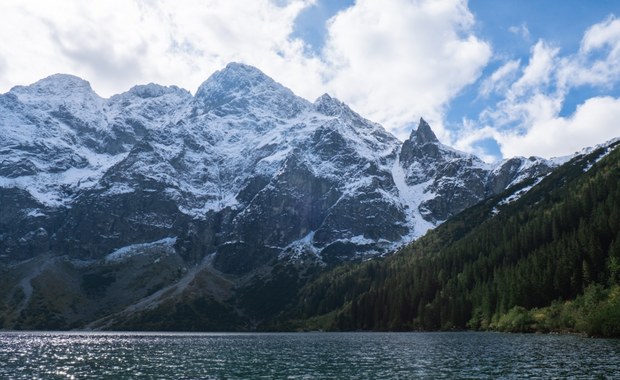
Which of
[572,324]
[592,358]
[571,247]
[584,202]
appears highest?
[584,202]

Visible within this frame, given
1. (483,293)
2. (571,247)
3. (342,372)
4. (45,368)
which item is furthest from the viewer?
(483,293)

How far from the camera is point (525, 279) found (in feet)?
538

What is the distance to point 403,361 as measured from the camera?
7838 centimetres

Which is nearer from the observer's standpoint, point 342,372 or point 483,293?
point 342,372

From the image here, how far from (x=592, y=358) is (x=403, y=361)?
24.1 meters

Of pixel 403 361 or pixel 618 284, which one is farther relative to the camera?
pixel 618 284

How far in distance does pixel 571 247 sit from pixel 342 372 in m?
116

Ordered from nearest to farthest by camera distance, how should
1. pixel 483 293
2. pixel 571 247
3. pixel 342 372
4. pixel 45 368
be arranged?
pixel 342 372 → pixel 45 368 → pixel 571 247 → pixel 483 293

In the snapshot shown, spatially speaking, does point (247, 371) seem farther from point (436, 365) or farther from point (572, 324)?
point (572, 324)

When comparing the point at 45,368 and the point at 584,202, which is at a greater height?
the point at 584,202

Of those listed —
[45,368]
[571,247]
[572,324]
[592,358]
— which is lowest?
[45,368]

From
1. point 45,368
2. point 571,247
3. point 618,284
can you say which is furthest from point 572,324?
point 45,368

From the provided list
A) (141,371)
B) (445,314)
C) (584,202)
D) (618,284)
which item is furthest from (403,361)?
(584,202)

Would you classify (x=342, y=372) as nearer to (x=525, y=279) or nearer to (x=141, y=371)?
(x=141, y=371)
